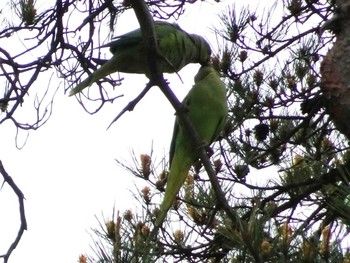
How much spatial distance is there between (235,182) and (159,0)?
2.85 ft

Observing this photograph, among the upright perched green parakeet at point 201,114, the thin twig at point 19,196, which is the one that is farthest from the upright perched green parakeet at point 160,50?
the thin twig at point 19,196

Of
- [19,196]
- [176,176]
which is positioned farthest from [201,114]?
[19,196]

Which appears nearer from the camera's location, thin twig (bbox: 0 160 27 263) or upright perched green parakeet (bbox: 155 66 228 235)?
thin twig (bbox: 0 160 27 263)

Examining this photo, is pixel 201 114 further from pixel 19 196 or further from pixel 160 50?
pixel 19 196

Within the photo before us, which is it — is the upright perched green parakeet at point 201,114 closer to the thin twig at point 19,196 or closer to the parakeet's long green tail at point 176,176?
the parakeet's long green tail at point 176,176

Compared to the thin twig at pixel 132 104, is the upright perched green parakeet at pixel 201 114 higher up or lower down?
higher up

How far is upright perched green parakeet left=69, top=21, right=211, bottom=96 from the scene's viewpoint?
8.38 ft

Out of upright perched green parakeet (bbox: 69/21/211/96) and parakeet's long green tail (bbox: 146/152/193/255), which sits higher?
upright perched green parakeet (bbox: 69/21/211/96)

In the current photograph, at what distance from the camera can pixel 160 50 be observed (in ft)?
8.63

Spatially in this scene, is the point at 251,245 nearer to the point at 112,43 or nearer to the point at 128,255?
the point at 128,255

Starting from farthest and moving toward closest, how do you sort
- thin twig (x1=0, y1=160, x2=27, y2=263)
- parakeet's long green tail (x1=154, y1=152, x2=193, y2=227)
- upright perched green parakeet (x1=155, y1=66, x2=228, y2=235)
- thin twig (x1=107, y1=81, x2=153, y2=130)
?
upright perched green parakeet (x1=155, y1=66, x2=228, y2=235)
parakeet's long green tail (x1=154, y1=152, x2=193, y2=227)
thin twig (x1=0, y1=160, x2=27, y2=263)
thin twig (x1=107, y1=81, x2=153, y2=130)

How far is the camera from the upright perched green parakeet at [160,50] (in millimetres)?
2555

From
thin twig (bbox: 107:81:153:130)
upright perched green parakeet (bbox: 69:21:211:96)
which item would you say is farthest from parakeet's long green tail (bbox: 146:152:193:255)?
thin twig (bbox: 107:81:153:130)

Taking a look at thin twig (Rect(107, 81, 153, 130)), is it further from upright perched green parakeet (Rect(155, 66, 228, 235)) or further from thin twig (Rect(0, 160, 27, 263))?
upright perched green parakeet (Rect(155, 66, 228, 235))
